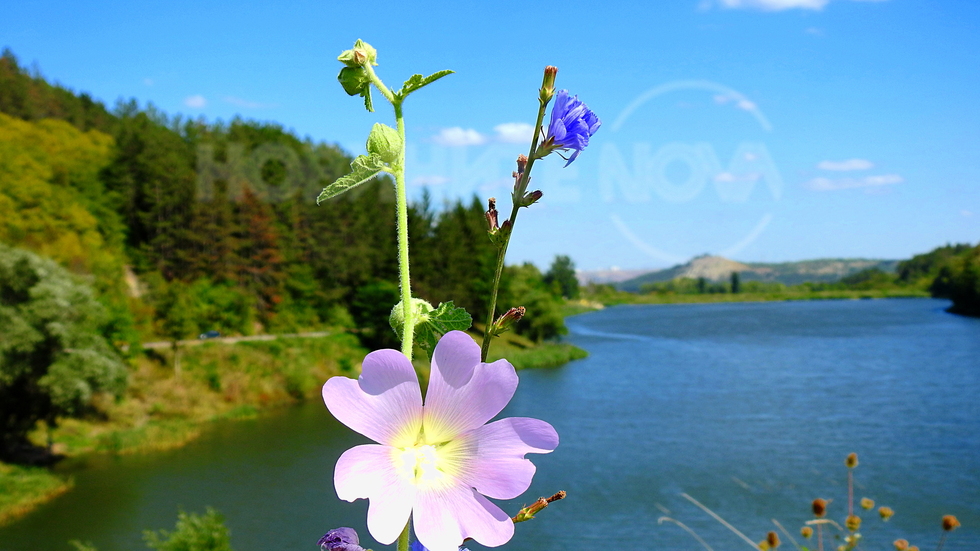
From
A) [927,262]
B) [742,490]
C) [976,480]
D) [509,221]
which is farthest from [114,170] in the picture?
[927,262]

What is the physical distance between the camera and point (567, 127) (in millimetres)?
718

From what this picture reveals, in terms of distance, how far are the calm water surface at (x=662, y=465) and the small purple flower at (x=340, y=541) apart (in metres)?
8.08

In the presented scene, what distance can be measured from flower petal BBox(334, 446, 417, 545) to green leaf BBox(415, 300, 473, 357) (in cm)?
10

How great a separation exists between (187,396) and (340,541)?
2402 cm

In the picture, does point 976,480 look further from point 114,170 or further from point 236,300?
point 114,170

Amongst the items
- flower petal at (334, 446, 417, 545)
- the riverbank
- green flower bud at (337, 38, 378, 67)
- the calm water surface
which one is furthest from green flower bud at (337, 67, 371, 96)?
the riverbank

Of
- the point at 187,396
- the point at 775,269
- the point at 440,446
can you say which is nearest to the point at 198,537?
the point at 440,446

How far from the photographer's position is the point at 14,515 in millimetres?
14648

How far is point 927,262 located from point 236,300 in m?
90.9

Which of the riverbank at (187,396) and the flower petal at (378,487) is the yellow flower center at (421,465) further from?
the riverbank at (187,396)

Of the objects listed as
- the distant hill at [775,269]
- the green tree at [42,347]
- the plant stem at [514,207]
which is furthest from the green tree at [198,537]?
the distant hill at [775,269]

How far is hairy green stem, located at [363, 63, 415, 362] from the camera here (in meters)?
0.56

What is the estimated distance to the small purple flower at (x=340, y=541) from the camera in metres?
0.66

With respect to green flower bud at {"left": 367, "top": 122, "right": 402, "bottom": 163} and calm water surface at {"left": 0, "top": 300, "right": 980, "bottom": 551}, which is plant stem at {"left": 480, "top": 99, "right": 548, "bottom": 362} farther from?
calm water surface at {"left": 0, "top": 300, "right": 980, "bottom": 551}
